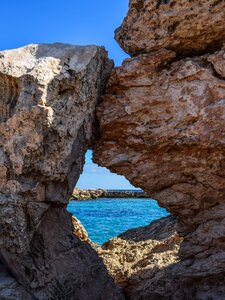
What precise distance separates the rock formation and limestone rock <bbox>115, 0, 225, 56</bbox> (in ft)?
0.04

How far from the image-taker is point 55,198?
5082mm

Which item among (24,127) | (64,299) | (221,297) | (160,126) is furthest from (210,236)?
(24,127)

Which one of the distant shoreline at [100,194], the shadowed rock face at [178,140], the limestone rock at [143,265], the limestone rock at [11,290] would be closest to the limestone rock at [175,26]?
the shadowed rock face at [178,140]

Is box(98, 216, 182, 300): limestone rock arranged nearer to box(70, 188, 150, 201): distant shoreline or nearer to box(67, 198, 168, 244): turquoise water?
box(67, 198, 168, 244): turquoise water

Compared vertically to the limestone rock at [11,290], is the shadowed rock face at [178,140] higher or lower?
higher

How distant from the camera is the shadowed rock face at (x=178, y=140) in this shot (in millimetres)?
4957

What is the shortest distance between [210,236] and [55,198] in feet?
7.25

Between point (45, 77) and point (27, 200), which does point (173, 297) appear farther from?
point (45, 77)

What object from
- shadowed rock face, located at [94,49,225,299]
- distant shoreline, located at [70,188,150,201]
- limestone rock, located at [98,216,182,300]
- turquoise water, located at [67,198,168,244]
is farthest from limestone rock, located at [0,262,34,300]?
distant shoreline, located at [70,188,150,201]

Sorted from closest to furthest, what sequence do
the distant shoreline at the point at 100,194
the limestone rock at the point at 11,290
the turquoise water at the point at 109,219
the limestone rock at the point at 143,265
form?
the limestone rock at the point at 11,290 < the limestone rock at the point at 143,265 < the turquoise water at the point at 109,219 < the distant shoreline at the point at 100,194

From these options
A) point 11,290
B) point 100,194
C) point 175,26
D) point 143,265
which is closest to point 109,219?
point 143,265

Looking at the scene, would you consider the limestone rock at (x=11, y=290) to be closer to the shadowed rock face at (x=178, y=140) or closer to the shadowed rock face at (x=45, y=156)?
the shadowed rock face at (x=45, y=156)

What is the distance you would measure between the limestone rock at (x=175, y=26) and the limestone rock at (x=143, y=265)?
11.4 ft

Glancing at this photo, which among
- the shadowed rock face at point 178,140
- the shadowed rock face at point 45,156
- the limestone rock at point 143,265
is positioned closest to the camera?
the shadowed rock face at point 45,156
